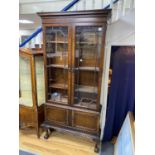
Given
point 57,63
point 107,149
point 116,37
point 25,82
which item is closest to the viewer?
A: point 116,37

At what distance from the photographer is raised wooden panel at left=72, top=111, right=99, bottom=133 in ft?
7.10

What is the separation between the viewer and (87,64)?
2.22 meters

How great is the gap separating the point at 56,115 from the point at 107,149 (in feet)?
3.14

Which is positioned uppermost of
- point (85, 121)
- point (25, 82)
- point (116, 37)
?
point (116, 37)

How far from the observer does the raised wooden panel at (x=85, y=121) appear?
2163mm

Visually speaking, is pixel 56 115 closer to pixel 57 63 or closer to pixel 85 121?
pixel 85 121

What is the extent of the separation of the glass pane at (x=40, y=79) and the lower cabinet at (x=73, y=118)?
0.84ft

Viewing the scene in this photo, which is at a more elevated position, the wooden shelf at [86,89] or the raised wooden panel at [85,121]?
the wooden shelf at [86,89]

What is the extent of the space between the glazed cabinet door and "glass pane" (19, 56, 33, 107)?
35 centimetres

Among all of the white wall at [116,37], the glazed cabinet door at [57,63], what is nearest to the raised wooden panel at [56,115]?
the glazed cabinet door at [57,63]

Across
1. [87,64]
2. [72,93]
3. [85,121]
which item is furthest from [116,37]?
[85,121]

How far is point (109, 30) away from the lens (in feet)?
7.34

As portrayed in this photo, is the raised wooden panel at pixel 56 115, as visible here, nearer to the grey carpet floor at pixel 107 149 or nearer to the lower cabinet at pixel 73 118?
the lower cabinet at pixel 73 118
